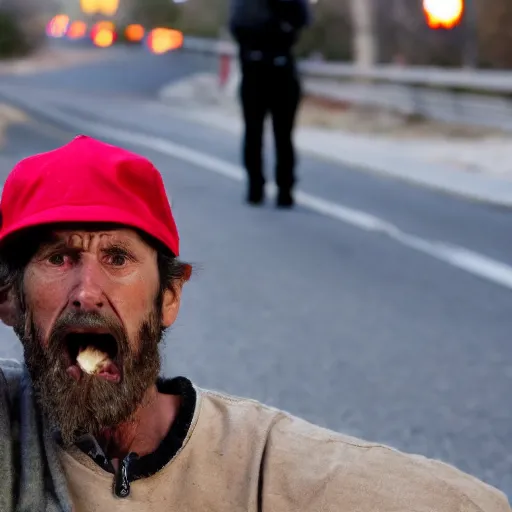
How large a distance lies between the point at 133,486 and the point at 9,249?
540 millimetres

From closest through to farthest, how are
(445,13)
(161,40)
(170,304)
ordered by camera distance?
(170,304), (445,13), (161,40)

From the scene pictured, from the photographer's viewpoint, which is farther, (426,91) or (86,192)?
(426,91)

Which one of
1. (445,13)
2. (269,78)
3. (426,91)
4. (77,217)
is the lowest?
(426,91)

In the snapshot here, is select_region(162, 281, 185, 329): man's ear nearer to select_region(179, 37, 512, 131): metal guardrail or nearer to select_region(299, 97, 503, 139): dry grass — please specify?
select_region(179, 37, 512, 131): metal guardrail

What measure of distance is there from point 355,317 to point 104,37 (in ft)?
81.1

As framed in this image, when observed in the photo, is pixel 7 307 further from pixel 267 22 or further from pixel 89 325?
pixel 267 22

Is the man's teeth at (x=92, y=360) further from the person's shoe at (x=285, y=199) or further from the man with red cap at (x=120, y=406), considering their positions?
the person's shoe at (x=285, y=199)

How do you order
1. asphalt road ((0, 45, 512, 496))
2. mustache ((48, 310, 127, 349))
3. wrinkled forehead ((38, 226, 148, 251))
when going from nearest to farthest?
mustache ((48, 310, 127, 349))
wrinkled forehead ((38, 226, 148, 251))
asphalt road ((0, 45, 512, 496))

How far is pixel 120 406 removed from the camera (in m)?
2.67

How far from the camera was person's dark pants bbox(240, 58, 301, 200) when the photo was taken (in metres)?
11.1

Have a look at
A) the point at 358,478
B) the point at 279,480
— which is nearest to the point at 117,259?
the point at 279,480

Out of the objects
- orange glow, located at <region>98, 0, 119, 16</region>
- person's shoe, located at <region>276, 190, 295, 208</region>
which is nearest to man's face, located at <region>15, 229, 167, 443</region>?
person's shoe, located at <region>276, 190, 295, 208</region>

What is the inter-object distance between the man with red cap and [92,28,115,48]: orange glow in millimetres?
27546

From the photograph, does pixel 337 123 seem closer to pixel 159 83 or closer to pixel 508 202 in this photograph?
pixel 159 83
